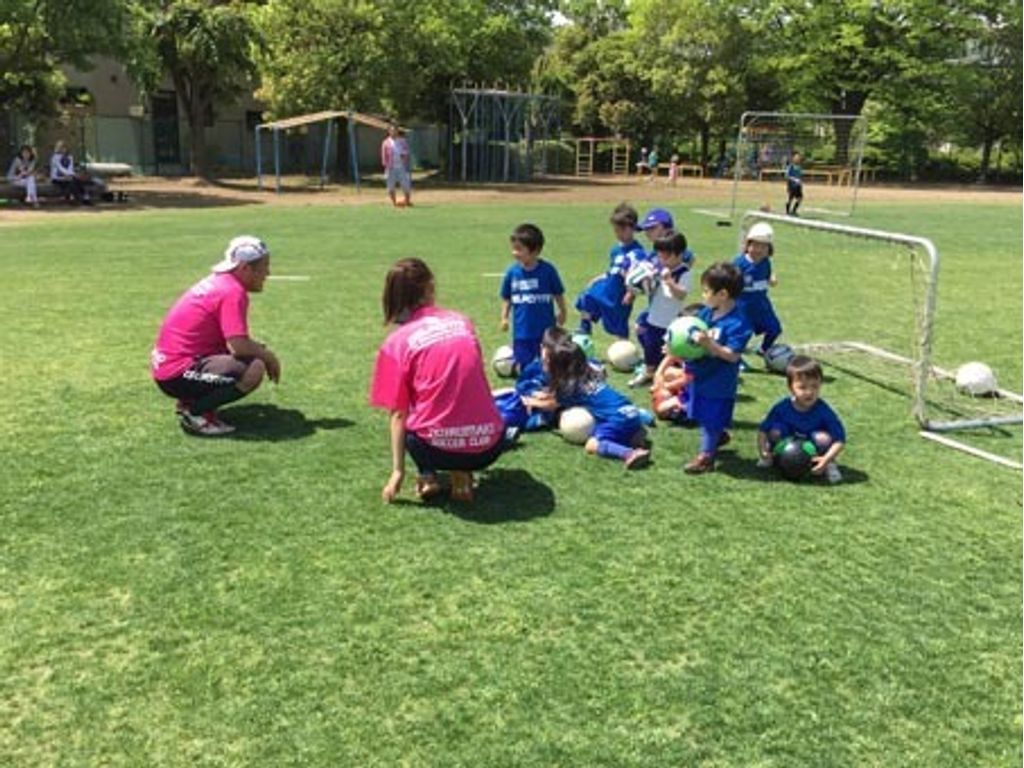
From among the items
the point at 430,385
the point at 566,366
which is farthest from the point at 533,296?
the point at 430,385

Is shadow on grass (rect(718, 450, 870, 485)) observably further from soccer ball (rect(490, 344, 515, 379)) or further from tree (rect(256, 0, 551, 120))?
tree (rect(256, 0, 551, 120))

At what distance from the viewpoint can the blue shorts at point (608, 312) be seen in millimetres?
8609

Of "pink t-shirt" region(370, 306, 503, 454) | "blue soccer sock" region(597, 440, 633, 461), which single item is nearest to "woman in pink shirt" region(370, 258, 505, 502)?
"pink t-shirt" region(370, 306, 503, 454)

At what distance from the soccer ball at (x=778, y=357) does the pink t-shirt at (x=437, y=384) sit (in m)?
4.33

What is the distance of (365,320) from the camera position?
10891 mm

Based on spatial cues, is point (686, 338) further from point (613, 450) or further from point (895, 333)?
point (895, 333)

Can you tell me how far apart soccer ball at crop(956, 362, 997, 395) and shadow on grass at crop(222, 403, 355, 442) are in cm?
495

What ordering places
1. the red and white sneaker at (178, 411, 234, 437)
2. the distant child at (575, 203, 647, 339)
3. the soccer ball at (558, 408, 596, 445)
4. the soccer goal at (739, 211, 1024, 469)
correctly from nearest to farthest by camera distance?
1. the soccer ball at (558, 408, 596, 445)
2. the red and white sneaker at (178, 411, 234, 437)
3. the soccer goal at (739, 211, 1024, 469)
4. the distant child at (575, 203, 647, 339)

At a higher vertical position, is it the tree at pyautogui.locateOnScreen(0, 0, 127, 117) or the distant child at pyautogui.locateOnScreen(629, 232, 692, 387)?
the tree at pyautogui.locateOnScreen(0, 0, 127, 117)

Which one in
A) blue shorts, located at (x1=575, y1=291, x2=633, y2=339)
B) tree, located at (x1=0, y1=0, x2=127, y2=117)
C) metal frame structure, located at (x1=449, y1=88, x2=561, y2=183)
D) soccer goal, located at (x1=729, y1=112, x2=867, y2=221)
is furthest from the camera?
metal frame structure, located at (x1=449, y1=88, x2=561, y2=183)

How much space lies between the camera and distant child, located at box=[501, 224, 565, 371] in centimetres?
754

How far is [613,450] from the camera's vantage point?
20.8ft

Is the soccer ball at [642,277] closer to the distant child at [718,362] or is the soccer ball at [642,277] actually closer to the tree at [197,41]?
the distant child at [718,362]

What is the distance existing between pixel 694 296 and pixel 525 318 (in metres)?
4.19
